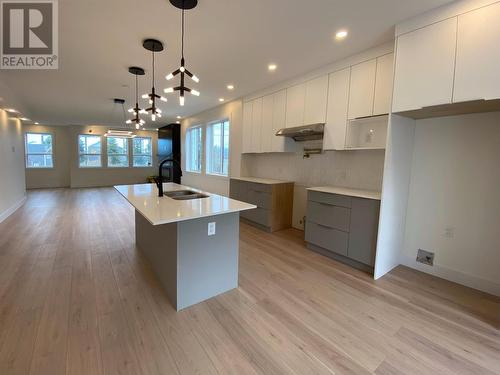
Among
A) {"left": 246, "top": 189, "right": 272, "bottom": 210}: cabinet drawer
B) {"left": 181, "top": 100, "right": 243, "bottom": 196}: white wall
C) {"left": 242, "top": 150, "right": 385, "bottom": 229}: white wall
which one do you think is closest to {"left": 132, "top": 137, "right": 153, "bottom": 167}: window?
{"left": 181, "top": 100, "right": 243, "bottom": 196}: white wall

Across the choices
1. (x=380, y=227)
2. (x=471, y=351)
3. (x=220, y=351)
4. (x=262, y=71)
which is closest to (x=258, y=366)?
(x=220, y=351)

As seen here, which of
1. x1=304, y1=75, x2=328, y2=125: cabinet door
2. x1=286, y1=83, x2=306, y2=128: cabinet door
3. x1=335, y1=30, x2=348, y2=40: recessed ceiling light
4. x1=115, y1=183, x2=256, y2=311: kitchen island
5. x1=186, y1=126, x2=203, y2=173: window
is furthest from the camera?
x1=186, y1=126, x2=203, y2=173: window

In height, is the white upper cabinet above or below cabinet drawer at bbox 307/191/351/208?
above

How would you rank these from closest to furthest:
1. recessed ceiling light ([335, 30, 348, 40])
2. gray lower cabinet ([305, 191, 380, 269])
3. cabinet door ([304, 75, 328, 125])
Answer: recessed ceiling light ([335, 30, 348, 40]) < gray lower cabinet ([305, 191, 380, 269]) < cabinet door ([304, 75, 328, 125])

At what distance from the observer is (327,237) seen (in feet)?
10.4

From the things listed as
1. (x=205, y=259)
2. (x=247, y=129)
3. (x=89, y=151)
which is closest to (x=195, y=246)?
(x=205, y=259)

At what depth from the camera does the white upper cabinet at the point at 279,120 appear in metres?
4.18

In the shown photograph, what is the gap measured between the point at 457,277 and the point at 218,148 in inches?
212

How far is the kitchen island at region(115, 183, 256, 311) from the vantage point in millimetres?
1983

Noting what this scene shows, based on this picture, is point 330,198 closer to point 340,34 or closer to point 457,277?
point 457,277

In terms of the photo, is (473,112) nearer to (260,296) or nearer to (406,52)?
(406,52)

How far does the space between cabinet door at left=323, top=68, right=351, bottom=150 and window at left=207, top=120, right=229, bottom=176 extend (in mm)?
3107

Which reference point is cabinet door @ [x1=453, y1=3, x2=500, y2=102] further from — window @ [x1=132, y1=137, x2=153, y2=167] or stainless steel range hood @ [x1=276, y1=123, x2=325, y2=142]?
window @ [x1=132, y1=137, x2=153, y2=167]

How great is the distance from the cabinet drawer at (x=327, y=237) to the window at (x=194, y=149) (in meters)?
4.72
